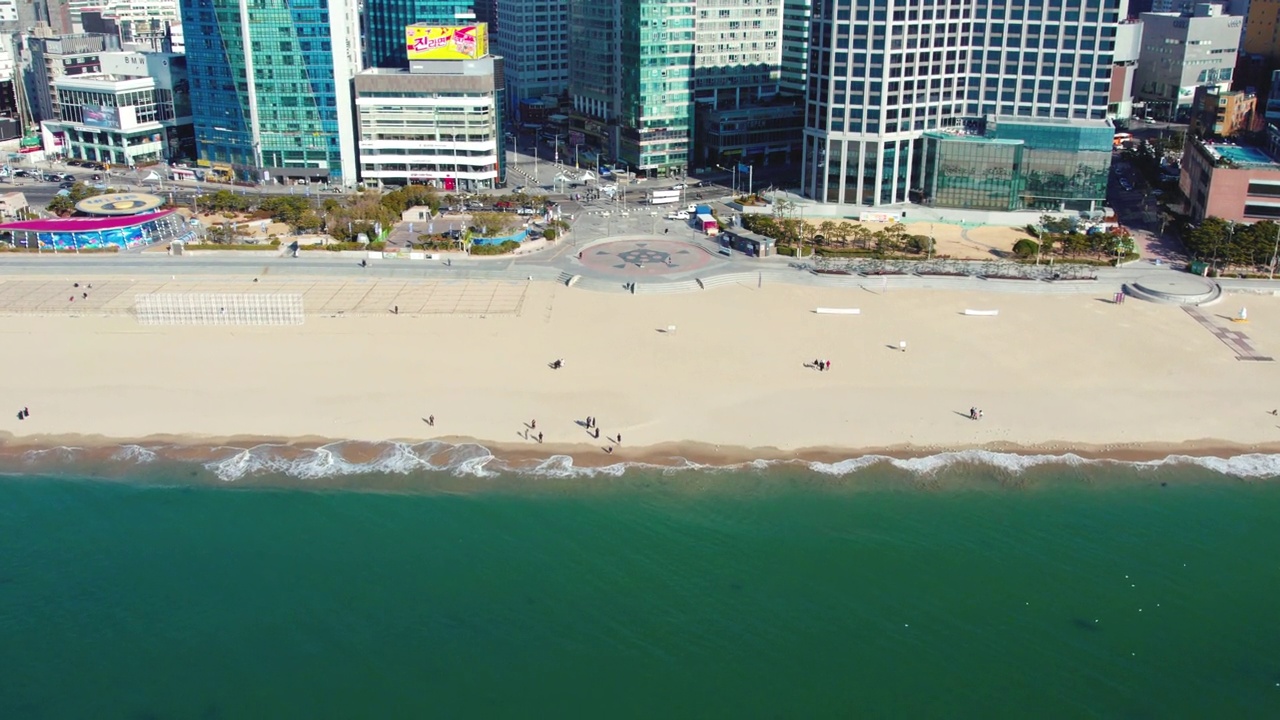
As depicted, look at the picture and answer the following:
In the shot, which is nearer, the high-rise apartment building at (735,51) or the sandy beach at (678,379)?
the sandy beach at (678,379)

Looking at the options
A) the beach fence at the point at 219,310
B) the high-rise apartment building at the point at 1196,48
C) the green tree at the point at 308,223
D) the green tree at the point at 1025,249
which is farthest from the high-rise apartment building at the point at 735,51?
the high-rise apartment building at the point at 1196,48

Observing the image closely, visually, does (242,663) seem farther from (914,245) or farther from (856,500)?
(914,245)

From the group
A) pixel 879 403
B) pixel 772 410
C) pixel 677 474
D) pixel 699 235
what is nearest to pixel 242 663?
pixel 677 474

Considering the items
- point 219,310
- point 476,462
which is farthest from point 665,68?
point 476,462

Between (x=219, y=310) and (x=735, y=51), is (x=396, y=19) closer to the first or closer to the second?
(x=735, y=51)

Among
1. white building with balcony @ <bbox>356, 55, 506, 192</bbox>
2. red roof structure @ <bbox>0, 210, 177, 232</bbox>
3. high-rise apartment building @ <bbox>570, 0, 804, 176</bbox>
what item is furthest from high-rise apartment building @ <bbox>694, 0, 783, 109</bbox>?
red roof structure @ <bbox>0, 210, 177, 232</bbox>

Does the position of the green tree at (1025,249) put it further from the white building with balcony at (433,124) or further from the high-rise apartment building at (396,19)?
the high-rise apartment building at (396,19)

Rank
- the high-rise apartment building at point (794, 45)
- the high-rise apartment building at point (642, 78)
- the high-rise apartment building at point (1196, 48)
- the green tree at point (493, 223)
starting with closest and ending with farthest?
the green tree at point (493, 223), the high-rise apartment building at point (642, 78), the high-rise apartment building at point (794, 45), the high-rise apartment building at point (1196, 48)
